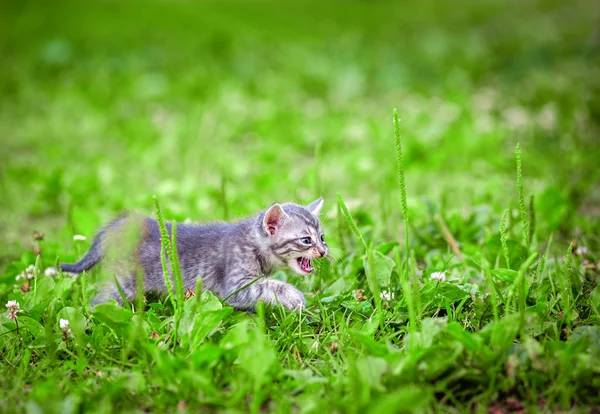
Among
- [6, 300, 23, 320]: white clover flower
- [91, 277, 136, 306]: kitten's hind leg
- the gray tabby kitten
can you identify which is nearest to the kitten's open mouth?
the gray tabby kitten

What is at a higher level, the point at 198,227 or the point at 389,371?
the point at 198,227

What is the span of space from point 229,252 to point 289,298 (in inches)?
16.7

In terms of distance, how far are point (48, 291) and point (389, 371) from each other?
1671 mm

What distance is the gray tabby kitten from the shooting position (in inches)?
128

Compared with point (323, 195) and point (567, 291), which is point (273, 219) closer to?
point (567, 291)

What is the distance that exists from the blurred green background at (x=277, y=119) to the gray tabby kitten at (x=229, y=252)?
2.07 ft

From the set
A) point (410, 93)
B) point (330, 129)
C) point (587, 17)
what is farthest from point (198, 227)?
point (587, 17)

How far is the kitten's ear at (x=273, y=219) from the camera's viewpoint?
324 centimetres

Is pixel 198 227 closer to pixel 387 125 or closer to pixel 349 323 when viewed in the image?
pixel 349 323

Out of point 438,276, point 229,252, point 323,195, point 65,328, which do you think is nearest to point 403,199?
point 438,276

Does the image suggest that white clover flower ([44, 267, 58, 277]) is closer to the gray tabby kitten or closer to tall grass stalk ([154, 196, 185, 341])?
the gray tabby kitten

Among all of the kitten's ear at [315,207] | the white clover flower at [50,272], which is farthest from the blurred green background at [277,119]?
the white clover flower at [50,272]

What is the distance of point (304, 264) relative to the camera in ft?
10.9

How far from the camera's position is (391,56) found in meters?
11.1
